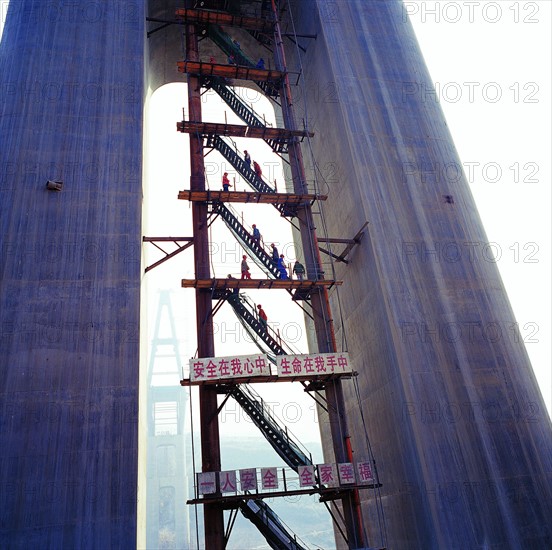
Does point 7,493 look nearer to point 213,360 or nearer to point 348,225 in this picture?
point 213,360

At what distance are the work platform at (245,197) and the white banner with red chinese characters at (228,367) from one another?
774cm

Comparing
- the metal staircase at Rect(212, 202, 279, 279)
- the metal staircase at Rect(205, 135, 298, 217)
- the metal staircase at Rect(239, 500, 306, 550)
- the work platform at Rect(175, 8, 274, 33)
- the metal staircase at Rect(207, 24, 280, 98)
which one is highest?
the work platform at Rect(175, 8, 274, 33)

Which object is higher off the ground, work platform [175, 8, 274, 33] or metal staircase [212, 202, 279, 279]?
work platform [175, 8, 274, 33]

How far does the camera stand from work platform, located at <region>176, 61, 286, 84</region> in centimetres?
2503

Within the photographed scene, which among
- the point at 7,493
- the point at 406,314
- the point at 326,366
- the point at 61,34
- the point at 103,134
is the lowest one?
the point at 7,493

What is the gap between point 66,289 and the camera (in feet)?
59.6

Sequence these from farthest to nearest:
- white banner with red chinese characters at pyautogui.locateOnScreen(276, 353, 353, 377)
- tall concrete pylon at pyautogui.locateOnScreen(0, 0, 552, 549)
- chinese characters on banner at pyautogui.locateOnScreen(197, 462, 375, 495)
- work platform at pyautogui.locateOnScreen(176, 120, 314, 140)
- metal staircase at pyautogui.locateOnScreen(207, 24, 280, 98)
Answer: metal staircase at pyautogui.locateOnScreen(207, 24, 280, 98) → work platform at pyautogui.locateOnScreen(176, 120, 314, 140) → white banner with red chinese characters at pyautogui.locateOnScreen(276, 353, 353, 377) → chinese characters on banner at pyautogui.locateOnScreen(197, 462, 375, 495) → tall concrete pylon at pyautogui.locateOnScreen(0, 0, 552, 549)

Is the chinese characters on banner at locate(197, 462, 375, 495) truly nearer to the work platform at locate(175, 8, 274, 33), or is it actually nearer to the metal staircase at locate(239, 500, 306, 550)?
the metal staircase at locate(239, 500, 306, 550)

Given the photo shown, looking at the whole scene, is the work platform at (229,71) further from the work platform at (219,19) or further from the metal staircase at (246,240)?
the metal staircase at (246,240)

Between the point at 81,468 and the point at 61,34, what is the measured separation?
20.4 metres

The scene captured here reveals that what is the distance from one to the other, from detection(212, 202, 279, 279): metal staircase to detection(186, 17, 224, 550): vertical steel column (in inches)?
31.9

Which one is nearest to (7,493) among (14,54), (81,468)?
(81,468)

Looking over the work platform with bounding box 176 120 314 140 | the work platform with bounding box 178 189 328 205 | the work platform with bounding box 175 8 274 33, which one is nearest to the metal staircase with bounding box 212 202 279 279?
the work platform with bounding box 178 189 328 205

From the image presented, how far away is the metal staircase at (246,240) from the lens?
21.9 metres
